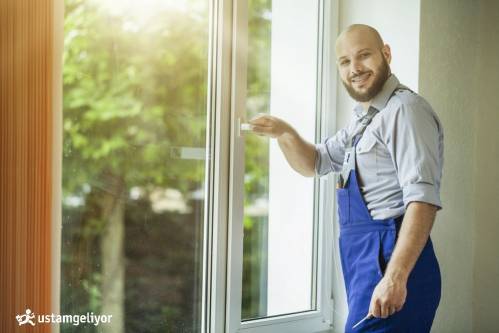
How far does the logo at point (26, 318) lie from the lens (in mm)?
1583

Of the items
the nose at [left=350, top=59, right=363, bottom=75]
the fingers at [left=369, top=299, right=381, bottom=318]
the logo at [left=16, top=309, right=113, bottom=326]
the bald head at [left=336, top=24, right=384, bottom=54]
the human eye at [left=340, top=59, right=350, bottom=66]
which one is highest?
the bald head at [left=336, top=24, right=384, bottom=54]

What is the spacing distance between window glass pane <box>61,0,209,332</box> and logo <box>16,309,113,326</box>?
0.05ft

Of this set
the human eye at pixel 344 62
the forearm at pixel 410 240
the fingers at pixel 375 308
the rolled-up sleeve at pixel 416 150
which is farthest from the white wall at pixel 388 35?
the fingers at pixel 375 308

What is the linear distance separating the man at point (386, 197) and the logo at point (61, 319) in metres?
0.79

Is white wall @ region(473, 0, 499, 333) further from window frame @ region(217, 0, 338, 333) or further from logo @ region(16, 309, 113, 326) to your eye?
logo @ region(16, 309, 113, 326)

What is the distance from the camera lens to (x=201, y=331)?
2.18 meters

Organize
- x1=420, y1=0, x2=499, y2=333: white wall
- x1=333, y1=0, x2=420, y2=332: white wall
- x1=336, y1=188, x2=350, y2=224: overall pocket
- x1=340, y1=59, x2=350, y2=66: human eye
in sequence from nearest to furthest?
x1=336, y1=188, x2=350, y2=224: overall pocket → x1=340, y1=59, x2=350, y2=66: human eye → x1=333, y1=0, x2=420, y2=332: white wall → x1=420, y1=0, x2=499, y2=333: white wall

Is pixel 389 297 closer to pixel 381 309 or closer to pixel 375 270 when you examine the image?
pixel 381 309

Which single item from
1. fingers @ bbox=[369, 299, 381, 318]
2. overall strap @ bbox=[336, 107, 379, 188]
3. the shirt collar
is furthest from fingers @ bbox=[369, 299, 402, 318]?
the shirt collar

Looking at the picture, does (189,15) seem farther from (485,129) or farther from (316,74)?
(485,129)

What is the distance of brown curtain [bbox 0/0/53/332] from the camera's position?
1.57m

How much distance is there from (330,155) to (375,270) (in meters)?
0.60

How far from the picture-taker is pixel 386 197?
1760 millimetres

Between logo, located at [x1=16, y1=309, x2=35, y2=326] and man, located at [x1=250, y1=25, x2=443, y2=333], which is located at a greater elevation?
man, located at [x1=250, y1=25, x2=443, y2=333]
